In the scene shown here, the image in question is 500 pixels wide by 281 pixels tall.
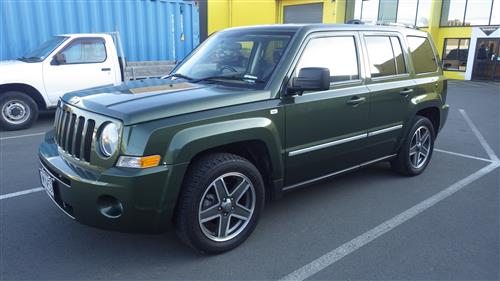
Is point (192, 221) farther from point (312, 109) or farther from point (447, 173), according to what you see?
point (447, 173)

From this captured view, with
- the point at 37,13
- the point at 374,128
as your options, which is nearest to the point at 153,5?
the point at 37,13

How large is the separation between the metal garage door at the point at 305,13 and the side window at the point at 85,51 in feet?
57.7

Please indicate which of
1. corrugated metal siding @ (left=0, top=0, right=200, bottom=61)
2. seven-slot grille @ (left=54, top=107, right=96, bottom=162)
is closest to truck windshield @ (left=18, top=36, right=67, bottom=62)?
corrugated metal siding @ (left=0, top=0, right=200, bottom=61)

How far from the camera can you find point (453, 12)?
2230 cm

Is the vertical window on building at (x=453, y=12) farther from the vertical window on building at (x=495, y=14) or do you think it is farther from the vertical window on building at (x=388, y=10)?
the vertical window on building at (x=388, y=10)

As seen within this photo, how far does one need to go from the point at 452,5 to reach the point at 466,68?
11.6 ft

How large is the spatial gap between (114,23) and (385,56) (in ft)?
25.7

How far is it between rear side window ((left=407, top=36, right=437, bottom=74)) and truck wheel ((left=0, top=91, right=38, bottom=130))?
687 centimetres

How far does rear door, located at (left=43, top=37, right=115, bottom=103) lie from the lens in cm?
793

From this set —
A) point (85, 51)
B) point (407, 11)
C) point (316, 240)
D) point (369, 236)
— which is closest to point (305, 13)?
Answer: point (407, 11)

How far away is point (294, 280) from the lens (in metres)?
3.02

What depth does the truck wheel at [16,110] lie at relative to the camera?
768 centimetres

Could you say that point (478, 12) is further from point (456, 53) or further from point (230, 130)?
point (230, 130)

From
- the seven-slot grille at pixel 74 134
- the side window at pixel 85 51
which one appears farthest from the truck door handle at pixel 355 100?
the side window at pixel 85 51
